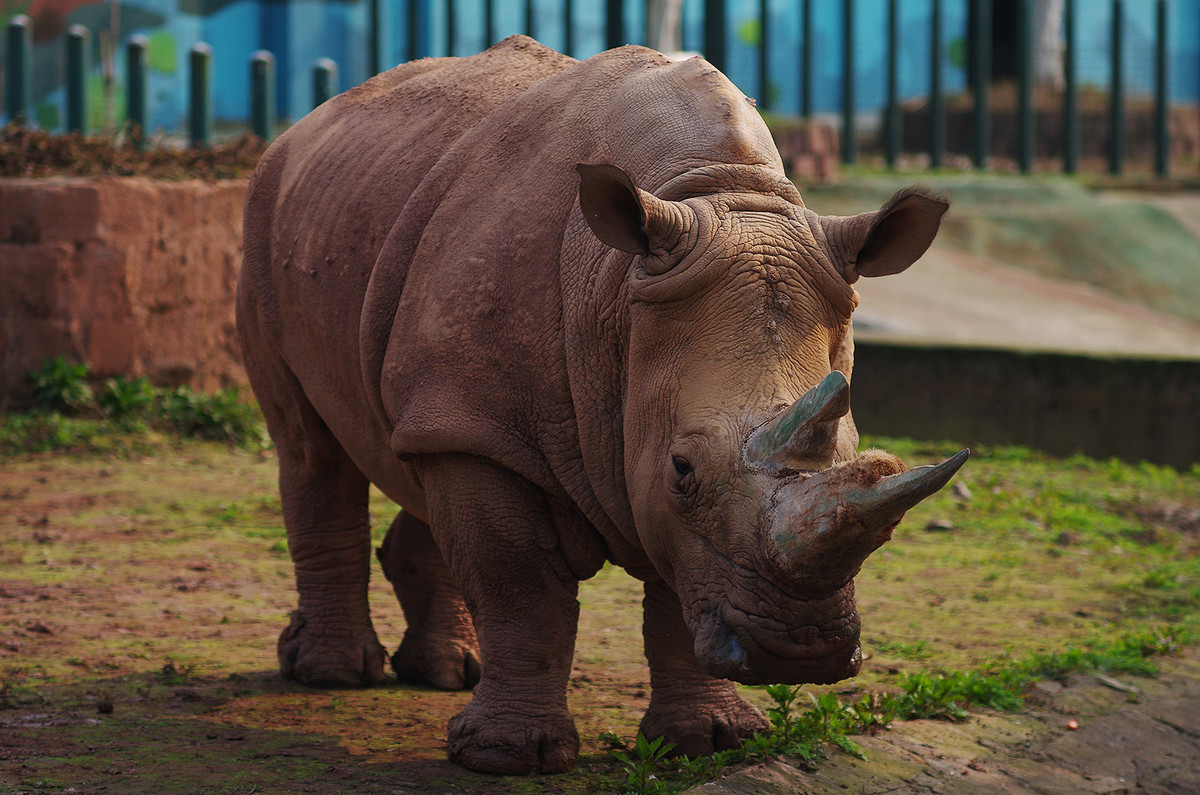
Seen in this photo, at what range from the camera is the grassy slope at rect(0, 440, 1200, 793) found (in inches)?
172

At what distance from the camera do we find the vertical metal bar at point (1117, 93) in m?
18.2

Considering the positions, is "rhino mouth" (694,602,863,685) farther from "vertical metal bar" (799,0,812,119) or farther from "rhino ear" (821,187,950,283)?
"vertical metal bar" (799,0,812,119)

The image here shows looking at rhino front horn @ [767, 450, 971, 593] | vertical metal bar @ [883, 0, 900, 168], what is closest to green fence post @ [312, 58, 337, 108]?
vertical metal bar @ [883, 0, 900, 168]

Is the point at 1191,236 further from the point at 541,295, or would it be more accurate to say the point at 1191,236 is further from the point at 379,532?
the point at 541,295

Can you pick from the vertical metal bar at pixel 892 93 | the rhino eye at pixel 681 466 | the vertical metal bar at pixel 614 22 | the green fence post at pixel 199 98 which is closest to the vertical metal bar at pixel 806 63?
the vertical metal bar at pixel 892 93

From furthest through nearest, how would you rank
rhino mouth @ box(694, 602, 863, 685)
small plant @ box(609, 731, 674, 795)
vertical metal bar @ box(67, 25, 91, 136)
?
vertical metal bar @ box(67, 25, 91, 136) < small plant @ box(609, 731, 674, 795) < rhino mouth @ box(694, 602, 863, 685)

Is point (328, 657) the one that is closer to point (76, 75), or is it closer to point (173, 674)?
point (173, 674)

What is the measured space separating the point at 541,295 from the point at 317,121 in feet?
6.04

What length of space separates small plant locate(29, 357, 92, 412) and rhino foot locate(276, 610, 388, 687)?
15.4 ft

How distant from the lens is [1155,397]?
9.99 m

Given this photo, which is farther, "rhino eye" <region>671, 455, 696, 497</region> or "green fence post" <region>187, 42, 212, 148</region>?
"green fence post" <region>187, 42, 212, 148</region>

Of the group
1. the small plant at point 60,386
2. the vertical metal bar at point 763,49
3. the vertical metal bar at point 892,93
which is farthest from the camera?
the vertical metal bar at point 892,93

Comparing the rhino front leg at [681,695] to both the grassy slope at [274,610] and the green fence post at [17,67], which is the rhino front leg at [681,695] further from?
the green fence post at [17,67]

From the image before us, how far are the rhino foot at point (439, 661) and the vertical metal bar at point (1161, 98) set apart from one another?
1558 cm
